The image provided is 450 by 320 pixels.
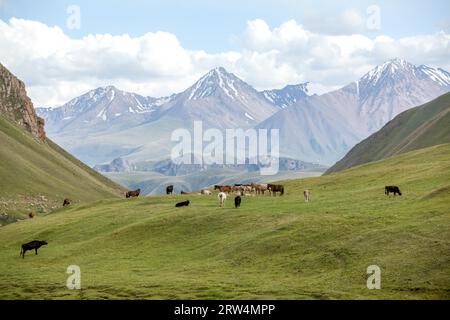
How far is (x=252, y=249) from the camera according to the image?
45.4 m

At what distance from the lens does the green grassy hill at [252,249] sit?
112ft

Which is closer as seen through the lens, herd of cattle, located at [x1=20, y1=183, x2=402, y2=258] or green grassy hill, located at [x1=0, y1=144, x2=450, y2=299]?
green grassy hill, located at [x1=0, y1=144, x2=450, y2=299]

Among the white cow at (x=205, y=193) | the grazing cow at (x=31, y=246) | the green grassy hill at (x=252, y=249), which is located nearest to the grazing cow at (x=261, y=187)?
the green grassy hill at (x=252, y=249)

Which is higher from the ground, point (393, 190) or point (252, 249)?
point (393, 190)

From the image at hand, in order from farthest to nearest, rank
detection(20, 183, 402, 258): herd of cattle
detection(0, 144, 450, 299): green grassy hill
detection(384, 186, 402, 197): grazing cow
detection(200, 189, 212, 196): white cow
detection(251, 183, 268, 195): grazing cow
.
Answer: detection(200, 189, 212, 196): white cow < detection(251, 183, 268, 195): grazing cow < detection(384, 186, 402, 197): grazing cow < detection(20, 183, 402, 258): herd of cattle < detection(0, 144, 450, 299): green grassy hill

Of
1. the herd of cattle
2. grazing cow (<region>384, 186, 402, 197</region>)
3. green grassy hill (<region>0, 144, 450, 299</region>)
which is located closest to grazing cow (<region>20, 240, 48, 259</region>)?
the herd of cattle

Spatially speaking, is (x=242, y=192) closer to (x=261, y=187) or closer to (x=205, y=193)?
(x=261, y=187)

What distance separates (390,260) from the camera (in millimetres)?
37094

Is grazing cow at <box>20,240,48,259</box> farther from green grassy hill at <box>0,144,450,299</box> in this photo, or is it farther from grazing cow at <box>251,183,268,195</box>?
grazing cow at <box>251,183,268,195</box>

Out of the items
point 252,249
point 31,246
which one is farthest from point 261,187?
point 252,249

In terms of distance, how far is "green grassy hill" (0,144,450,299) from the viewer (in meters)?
34.2

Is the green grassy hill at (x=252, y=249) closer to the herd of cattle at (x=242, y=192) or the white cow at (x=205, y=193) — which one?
the herd of cattle at (x=242, y=192)
